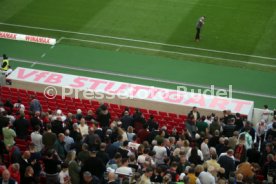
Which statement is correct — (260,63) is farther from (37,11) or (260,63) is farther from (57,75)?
(37,11)

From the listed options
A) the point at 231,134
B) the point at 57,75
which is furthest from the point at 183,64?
the point at 231,134

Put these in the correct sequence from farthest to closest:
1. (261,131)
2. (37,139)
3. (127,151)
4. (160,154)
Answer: (261,131) < (37,139) < (160,154) < (127,151)

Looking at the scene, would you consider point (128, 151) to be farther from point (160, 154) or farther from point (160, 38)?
point (160, 38)

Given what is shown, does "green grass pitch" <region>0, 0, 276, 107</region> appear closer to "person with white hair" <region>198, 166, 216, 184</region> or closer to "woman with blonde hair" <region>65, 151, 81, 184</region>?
"person with white hair" <region>198, 166, 216, 184</region>

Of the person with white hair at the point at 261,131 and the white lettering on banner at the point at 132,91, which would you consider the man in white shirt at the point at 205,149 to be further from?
the white lettering on banner at the point at 132,91

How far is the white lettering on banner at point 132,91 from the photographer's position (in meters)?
20.2

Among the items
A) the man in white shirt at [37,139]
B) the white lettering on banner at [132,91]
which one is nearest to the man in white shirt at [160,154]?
the man in white shirt at [37,139]

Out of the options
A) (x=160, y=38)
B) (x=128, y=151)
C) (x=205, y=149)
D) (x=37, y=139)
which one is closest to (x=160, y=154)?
(x=128, y=151)

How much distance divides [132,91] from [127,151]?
7.07 meters

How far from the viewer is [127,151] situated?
1430cm

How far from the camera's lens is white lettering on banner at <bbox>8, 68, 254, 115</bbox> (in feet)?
66.2

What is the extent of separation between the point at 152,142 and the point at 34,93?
718cm

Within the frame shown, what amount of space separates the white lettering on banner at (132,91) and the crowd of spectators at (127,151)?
2298 mm

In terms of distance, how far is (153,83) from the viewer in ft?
76.1
